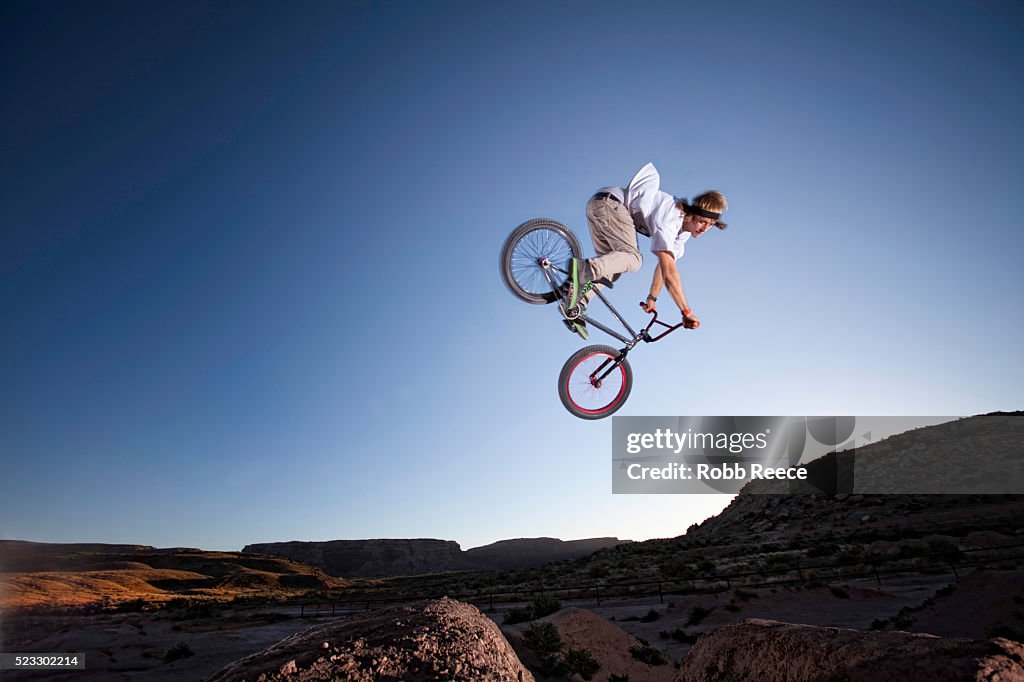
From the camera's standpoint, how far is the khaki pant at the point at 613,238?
691 centimetres

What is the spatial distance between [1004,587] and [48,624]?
43.9 m

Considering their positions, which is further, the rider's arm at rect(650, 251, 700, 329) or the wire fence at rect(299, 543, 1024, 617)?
the wire fence at rect(299, 543, 1024, 617)

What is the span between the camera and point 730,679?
397 centimetres

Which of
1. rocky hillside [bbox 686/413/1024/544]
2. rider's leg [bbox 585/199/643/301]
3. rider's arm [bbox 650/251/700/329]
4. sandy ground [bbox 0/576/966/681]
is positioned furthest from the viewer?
rocky hillside [bbox 686/413/1024/544]

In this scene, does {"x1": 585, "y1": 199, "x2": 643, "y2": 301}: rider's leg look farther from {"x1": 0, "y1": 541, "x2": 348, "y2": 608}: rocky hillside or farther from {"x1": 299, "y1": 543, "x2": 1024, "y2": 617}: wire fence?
{"x1": 0, "y1": 541, "x2": 348, "y2": 608}: rocky hillside

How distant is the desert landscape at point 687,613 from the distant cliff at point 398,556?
43.2 metres

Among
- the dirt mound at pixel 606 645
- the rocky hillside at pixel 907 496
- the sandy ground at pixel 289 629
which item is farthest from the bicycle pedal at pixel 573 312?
the rocky hillside at pixel 907 496

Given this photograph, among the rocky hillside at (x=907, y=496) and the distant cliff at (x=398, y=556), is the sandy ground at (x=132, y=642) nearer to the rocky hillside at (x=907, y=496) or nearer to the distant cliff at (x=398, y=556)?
the rocky hillside at (x=907, y=496)

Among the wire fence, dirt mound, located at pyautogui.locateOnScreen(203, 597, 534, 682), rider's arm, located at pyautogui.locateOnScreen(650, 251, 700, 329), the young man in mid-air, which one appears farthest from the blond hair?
the wire fence

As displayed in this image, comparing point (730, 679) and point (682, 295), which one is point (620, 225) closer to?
point (682, 295)

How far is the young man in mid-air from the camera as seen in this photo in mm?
6445

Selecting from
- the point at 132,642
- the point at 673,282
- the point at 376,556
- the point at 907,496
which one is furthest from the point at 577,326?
the point at 376,556

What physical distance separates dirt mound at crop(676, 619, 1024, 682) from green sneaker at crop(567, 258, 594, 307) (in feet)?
13.7

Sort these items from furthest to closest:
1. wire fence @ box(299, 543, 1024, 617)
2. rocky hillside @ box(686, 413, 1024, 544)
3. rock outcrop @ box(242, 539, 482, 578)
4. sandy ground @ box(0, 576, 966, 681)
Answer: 1. rock outcrop @ box(242, 539, 482, 578)
2. rocky hillside @ box(686, 413, 1024, 544)
3. wire fence @ box(299, 543, 1024, 617)
4. sandy ground @ box(0, 576, 966, 681)
